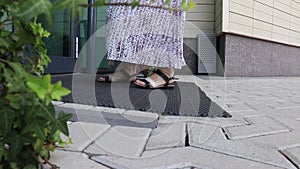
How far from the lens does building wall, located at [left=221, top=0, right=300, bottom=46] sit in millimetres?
4148

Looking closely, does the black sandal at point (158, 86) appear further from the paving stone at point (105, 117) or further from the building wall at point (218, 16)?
the building wall at point (218, 16)

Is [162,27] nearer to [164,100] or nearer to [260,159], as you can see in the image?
[164,100]

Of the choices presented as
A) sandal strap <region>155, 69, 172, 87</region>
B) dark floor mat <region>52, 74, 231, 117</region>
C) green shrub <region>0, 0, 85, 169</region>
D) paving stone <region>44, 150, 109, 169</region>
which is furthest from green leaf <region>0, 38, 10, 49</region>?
sandal strap <region>155, 69, 172, 87</region>

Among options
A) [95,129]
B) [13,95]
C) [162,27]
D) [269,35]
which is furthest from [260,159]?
[269,35]

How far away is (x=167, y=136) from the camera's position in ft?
2.98

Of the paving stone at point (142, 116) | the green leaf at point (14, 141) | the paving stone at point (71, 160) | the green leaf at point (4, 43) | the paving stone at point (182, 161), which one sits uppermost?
the green leaf at point (4, 43)

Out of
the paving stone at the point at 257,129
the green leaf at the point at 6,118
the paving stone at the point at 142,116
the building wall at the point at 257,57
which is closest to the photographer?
the green leaf at the point at 6,118

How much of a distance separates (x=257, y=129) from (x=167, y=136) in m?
0.32

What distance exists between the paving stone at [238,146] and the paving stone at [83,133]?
0.26 meters

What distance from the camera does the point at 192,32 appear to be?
4.62 metres

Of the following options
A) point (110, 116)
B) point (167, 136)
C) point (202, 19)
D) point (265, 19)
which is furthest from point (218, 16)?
point (167, 136)

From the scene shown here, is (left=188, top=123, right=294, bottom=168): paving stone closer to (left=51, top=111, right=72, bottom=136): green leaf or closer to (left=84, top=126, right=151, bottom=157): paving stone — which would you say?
(left=84, top=126, right=151, bottom=157): paving stone

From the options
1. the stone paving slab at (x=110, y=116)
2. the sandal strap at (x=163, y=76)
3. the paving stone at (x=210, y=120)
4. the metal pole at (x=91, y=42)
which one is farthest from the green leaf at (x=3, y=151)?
the metal pole at (x=91, y=42)

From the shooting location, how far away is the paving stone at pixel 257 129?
3.13 ft
